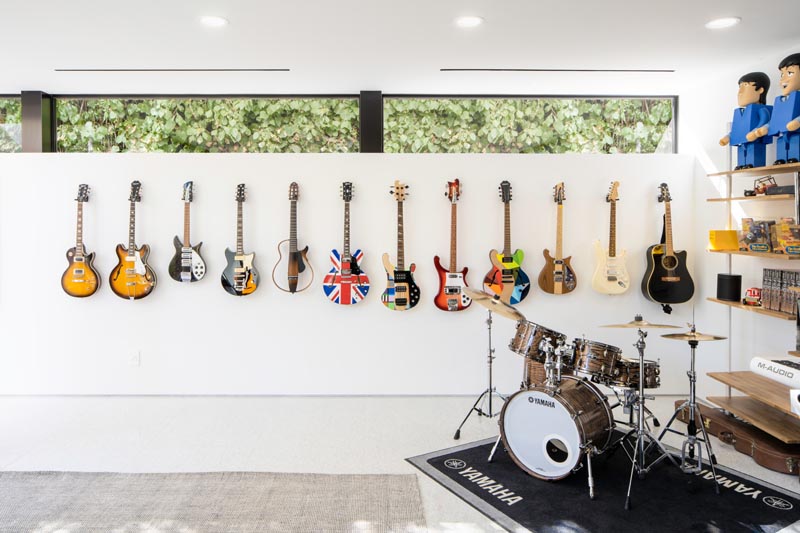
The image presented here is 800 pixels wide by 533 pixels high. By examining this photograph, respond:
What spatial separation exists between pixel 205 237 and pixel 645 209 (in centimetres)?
317

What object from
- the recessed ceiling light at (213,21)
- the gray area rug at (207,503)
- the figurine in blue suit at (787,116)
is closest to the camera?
the gray area rug at (207,503)

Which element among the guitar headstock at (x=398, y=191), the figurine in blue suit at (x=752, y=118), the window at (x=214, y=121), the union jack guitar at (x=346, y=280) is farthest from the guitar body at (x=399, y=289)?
the figurine in blue suit at (x=752, y=118)

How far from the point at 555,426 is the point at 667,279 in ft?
6.43

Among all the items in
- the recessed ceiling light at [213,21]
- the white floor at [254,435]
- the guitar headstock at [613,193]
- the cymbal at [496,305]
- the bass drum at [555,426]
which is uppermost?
the recessed ceiling light at [213,21]

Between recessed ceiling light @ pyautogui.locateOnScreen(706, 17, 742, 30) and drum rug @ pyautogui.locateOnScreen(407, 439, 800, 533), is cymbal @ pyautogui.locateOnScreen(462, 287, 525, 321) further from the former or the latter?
recessed ceiling light @ pyautogui.locateOnScreen(706, 17, 742, 30)

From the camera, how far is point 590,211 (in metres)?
4.48

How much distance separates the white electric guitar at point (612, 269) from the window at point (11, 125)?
4289 mm

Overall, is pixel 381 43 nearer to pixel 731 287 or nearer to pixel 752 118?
pixel 752 118

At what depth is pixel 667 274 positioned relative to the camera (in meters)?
4.36

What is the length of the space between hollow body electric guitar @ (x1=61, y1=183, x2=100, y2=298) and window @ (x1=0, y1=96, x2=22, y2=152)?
0.70 meters

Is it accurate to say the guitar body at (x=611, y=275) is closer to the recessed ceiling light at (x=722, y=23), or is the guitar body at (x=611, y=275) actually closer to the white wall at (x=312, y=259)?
the white wall at (x=312, y=259)

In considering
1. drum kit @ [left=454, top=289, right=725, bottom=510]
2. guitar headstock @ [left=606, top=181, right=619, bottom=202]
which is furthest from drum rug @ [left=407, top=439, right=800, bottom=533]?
guitar headstock @ [left=606, top=181, right=619, bottom=202]

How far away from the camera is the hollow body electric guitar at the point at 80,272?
437 centimetres

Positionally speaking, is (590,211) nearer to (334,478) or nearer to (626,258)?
(626,258)
